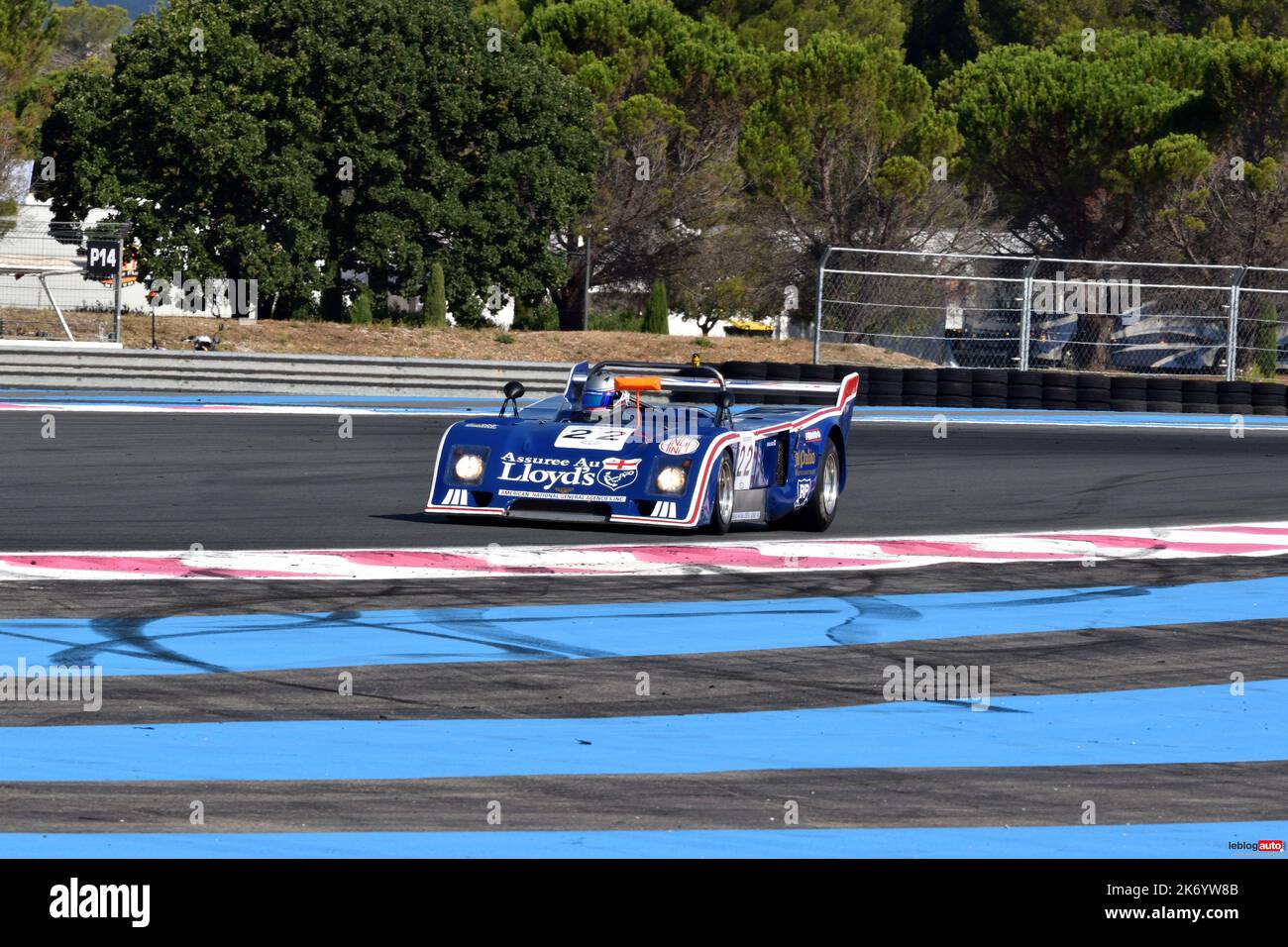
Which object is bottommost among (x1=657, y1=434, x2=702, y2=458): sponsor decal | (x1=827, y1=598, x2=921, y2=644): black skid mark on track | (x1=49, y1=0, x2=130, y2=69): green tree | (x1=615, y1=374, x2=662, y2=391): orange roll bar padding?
(x1=827, y1=598, x2=921, y2=644): black skid mark on track

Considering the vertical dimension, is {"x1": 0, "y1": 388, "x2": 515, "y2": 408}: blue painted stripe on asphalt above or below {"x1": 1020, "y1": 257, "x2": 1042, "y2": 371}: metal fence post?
below

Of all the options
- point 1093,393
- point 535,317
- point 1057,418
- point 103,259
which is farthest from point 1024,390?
point 535,317

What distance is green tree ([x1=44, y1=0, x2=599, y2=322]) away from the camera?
107 feet

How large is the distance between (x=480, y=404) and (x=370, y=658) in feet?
56.5

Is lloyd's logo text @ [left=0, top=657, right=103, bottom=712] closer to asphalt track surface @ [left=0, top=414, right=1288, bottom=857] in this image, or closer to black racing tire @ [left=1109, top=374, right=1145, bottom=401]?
asphalt track surface @ [left=0, top=414, right=1288, bottom=857]

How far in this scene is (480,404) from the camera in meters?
24.4

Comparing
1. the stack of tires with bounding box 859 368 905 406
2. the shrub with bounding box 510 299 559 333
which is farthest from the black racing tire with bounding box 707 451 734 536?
the shrub with bounding box 510 299 559 333

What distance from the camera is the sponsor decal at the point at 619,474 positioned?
1070 cm

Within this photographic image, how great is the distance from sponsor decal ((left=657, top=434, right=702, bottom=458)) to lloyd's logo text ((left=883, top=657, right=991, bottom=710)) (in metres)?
3.31

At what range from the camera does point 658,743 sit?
6.12 metres

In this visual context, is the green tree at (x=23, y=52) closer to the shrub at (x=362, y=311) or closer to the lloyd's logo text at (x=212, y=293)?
the lloyd's logo text at (x=212, y=293)

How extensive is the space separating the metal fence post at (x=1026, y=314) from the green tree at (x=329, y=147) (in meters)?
12.0
